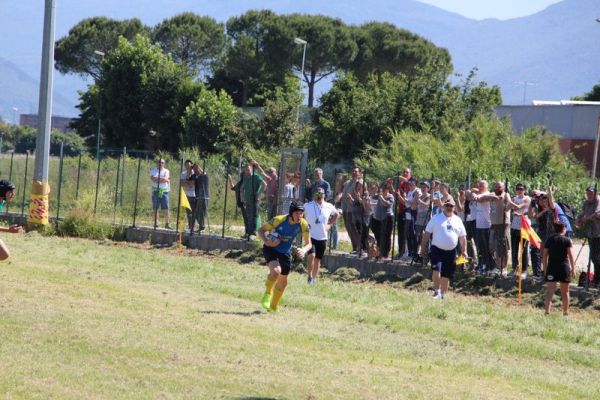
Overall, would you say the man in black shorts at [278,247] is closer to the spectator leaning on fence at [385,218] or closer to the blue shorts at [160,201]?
the spectator leaning on fence at [385,218]

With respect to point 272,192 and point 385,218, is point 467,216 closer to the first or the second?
point 385,218

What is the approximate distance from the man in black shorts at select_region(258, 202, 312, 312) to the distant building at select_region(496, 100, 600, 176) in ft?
122

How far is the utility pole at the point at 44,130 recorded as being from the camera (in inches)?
1089

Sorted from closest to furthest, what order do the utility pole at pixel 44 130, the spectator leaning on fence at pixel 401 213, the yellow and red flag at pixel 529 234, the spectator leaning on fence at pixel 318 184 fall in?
1. the yellow and red flag at pixel 529 234
2. the spectator leaning on fence at pixel 401 213
3. the spectator leaning on fence at pixel 318 184
4. the utility pole at pixel 44 130

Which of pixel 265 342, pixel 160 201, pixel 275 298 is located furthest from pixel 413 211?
pixel 265 342

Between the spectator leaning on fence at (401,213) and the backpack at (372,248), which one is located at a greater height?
the spectator leaning on fence at (401,213)

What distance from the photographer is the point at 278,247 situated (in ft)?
54.3

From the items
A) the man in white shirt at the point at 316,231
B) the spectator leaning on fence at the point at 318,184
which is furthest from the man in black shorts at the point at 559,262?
the spectator leaning on fence at the point at 318,184

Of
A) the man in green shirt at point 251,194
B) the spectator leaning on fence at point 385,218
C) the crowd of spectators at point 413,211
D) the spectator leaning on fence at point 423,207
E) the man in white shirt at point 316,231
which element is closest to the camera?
the crowd of spectators at point 413,211

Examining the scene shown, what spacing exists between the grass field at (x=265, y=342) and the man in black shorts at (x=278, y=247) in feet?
1.13

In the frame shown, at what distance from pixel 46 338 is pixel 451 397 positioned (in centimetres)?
466

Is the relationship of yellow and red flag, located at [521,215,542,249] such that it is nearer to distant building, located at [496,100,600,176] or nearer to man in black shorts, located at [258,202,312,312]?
man in black shorts, located at [258,202,312,312]

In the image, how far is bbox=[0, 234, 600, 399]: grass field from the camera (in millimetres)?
11000

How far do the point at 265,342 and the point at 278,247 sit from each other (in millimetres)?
3212
